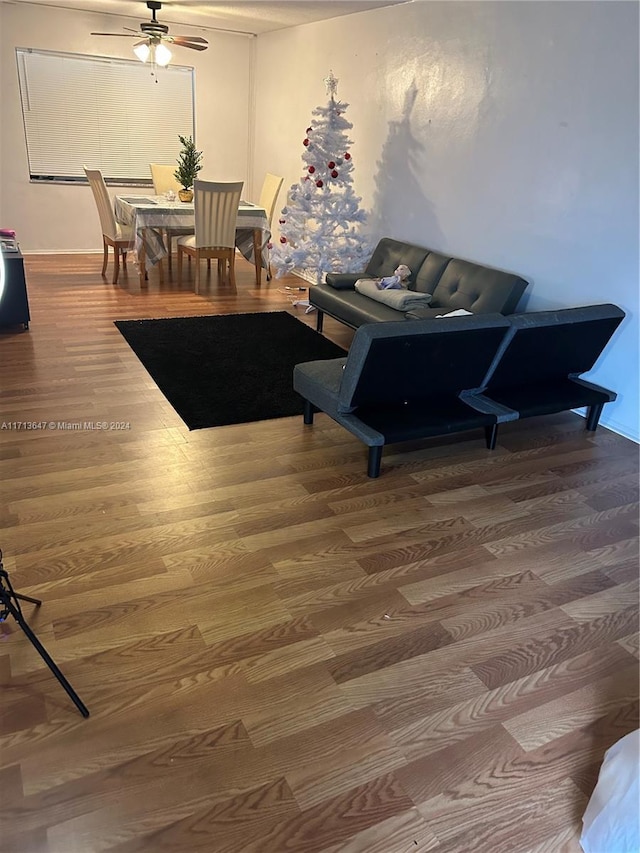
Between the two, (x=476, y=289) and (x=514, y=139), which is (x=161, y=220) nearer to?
(x=476, y=289)

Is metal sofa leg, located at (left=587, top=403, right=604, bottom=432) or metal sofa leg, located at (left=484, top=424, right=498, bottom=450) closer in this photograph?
metal sofa leg, located at (left=484, top=424, right=498, bottom=450)

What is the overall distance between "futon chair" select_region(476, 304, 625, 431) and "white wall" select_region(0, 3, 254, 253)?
561 cm

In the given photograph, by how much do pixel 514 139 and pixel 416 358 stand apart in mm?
2061

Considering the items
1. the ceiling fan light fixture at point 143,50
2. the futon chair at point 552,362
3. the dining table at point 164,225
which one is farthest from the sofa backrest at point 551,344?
the ceiling fan light fixture at point 143,50

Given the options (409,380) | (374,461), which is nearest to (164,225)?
(409,380)

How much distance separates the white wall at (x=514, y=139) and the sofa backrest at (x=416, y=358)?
1065 mm

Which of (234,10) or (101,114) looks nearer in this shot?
(234,10)

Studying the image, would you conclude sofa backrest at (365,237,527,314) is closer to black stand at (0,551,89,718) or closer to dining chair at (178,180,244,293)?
dining chair at (178,180,244,293)

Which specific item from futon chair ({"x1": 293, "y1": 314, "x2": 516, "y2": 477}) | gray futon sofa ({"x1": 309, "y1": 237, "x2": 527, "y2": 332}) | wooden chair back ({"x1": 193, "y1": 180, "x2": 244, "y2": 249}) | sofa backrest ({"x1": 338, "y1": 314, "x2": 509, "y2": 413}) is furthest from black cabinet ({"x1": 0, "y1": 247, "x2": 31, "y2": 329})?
sofa backrest ({"x1": 338, "y1": 314, "x2": 509, "y2": 413})

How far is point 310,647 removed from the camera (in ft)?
6.44

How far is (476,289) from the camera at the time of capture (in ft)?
13.5

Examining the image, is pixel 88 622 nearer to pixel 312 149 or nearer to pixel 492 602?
pixel 492 602

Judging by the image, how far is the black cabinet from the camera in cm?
434

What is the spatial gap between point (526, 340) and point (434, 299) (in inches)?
56.9
